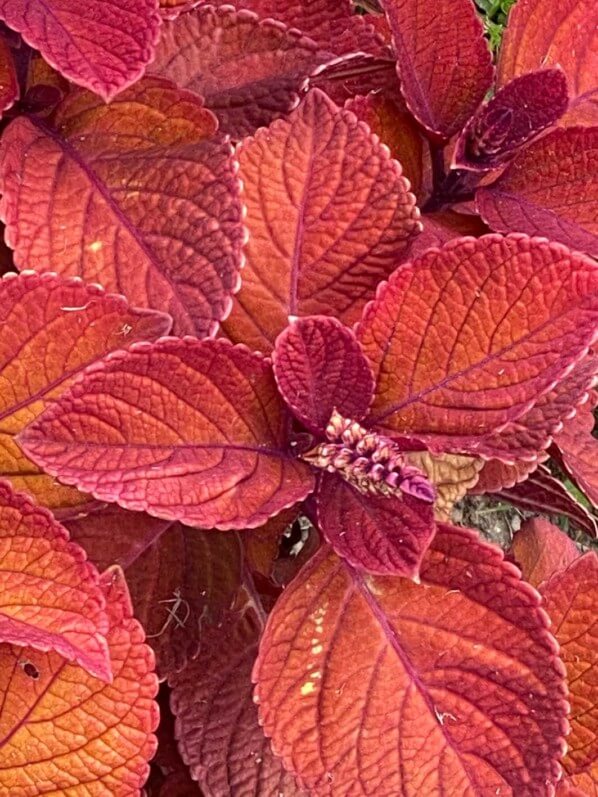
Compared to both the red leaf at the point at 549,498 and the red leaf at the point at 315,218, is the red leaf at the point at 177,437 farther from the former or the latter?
the red leaf at the point at 549,498

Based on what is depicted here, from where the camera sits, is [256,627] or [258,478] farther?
[256,627]

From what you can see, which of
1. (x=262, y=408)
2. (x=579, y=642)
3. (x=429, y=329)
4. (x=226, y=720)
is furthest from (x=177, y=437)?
(x=579, y=642)

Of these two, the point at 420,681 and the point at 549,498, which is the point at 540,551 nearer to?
the point at 549,498

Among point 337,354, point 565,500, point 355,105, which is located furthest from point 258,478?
point 565,500

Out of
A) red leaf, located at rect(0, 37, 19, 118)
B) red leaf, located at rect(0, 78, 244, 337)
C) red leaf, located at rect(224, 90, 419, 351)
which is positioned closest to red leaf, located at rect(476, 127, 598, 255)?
red leaf, located at rect(224, 90, 419, 351)

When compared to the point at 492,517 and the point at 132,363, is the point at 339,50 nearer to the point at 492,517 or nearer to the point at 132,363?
the point at 132,363

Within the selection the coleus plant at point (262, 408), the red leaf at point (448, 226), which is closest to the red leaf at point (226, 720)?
the coleus plant at point (262, 408)

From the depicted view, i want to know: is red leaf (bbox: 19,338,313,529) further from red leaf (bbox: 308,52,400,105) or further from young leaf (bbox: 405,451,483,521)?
red leaf (bbox: 308,52,400,105)
